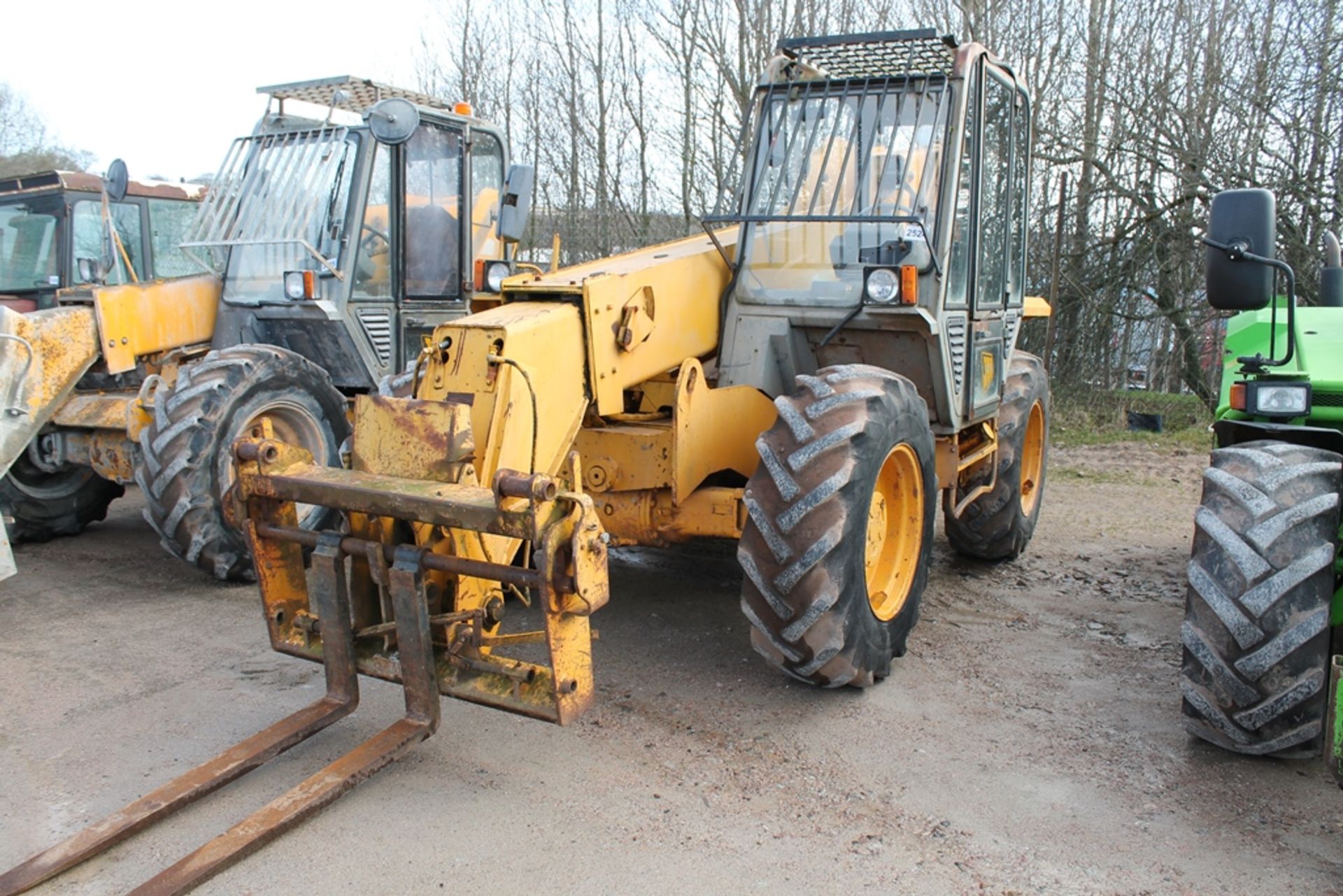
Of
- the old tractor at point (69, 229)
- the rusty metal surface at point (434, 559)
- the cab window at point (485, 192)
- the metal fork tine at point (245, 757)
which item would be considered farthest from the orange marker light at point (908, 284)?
the old tractor at point (69, 229)

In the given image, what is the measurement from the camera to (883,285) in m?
4.61

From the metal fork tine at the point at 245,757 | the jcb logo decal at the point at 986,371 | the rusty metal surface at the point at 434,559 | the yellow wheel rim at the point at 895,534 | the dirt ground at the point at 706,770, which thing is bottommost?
the dirt ground at the point at 706,770

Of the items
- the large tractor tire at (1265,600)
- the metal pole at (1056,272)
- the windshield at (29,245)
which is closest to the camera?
the large tractor tire at (1265,600)

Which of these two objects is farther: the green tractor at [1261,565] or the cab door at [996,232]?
the cab door at [996,232]

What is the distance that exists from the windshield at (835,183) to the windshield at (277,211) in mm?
2906

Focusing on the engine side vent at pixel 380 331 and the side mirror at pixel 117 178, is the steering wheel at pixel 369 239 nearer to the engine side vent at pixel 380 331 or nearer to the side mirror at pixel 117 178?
the engine side vent at pixel 380 331

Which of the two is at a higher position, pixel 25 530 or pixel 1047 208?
pixel 1047 208

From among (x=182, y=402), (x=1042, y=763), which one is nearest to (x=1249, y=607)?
(x=1042, y=763)

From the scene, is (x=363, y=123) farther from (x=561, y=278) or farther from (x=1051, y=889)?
(x=1051, y=889)

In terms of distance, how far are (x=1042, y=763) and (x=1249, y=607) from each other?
93cm

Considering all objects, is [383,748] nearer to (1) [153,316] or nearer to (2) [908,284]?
(2) [908,284]

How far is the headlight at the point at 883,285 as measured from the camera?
15.0 ft

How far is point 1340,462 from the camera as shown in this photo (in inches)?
142

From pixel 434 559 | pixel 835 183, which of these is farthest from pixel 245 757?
pixel 835 183
